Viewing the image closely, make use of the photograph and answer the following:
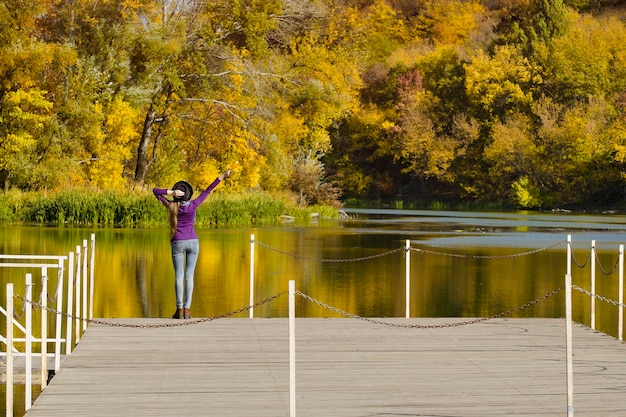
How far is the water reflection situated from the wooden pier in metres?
3.53

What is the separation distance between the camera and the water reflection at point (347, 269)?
2269 cm

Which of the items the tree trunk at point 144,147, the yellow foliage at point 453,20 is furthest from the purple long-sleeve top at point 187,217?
the yellow foliage at point 453,20

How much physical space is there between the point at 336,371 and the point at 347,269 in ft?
61.1

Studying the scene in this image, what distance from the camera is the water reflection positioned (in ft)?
74.4

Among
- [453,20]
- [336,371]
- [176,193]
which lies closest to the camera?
[336,371]

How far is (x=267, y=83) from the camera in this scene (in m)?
56.4

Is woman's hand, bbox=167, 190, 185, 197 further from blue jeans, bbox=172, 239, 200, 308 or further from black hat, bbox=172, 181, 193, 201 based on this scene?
blue jeans, bbox=172, 239, 200, 308

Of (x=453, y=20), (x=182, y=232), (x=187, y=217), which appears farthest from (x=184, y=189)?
(x=453, y=20)

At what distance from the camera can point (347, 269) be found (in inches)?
1222

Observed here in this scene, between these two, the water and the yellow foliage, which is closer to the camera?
the water

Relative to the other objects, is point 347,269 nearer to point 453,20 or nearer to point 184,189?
point 184,189

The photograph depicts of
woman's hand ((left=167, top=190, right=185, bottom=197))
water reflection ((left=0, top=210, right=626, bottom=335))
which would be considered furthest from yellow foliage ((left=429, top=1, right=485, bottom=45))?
woman's hand ((left=167, top=190, right=185, bottom=197))

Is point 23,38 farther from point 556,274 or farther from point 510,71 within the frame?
point 510,71

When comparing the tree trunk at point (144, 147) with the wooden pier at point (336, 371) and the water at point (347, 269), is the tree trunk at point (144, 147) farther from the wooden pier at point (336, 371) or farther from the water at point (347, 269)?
the wooden pier at point (336, 371)
